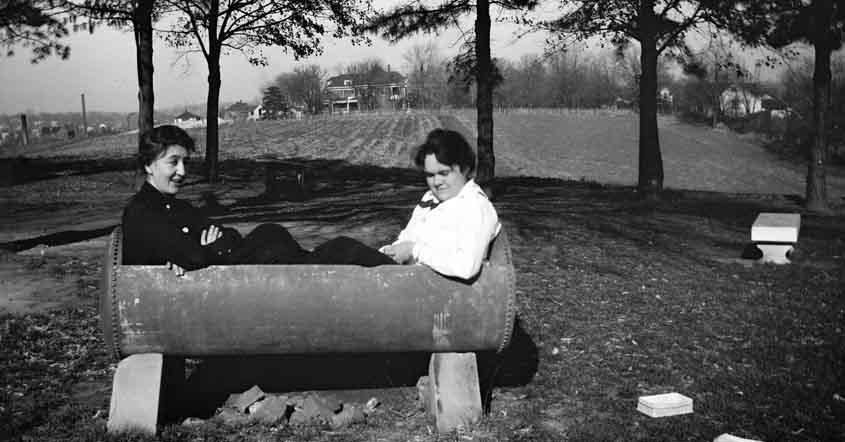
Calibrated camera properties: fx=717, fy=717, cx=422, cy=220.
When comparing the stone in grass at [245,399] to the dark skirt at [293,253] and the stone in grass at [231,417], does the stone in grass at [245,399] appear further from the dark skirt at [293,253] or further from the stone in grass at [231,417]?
the dark skirt at [293,253]

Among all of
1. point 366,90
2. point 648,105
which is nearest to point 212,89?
point 648,105

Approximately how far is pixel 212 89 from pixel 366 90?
8258 cm

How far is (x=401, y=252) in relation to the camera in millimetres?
4074

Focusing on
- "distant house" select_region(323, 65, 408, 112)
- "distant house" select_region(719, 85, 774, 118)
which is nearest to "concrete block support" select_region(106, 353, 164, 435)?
"distant house" select_region(719, 85, 774, 118)

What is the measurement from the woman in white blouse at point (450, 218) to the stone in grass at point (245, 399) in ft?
3.53

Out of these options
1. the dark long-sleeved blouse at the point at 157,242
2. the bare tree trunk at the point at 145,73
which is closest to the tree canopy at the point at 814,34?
the bare tree trunk at the point at 145,73

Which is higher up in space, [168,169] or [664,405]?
[168,169]

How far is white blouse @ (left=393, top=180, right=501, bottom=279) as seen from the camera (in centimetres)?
356

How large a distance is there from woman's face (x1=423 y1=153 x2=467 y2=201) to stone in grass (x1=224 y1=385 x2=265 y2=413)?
1.53 m

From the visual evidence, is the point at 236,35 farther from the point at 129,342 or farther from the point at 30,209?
the point at 129,342

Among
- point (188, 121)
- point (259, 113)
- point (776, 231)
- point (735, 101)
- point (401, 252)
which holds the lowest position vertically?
point (776, 231)

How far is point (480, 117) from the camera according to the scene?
50.0 ft

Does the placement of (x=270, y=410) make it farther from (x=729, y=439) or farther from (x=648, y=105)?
A: (x=648, y=105)

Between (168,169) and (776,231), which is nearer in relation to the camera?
(168,169)
